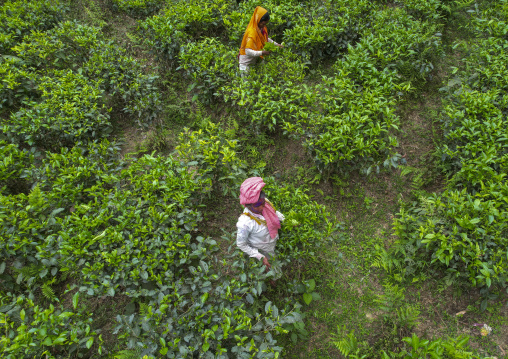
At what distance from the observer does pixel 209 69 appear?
6129mm

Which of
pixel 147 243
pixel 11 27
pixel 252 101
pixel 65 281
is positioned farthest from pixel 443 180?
pixel 11 27

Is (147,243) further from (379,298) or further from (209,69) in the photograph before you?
(209,69)

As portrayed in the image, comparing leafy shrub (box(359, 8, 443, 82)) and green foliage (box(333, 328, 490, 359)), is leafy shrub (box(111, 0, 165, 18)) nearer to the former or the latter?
leafy shrub (box(359, 8, 443, 82))

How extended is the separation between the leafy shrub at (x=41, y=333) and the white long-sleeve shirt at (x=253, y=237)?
2041 millimetres

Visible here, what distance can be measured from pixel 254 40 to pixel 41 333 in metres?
5.65

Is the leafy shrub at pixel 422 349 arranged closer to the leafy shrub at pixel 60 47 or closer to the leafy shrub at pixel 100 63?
the leafy shrub at pixel 100 63

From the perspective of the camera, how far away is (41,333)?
11.3ft

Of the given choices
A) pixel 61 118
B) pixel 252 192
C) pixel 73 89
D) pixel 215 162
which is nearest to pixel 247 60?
pixel 215 162

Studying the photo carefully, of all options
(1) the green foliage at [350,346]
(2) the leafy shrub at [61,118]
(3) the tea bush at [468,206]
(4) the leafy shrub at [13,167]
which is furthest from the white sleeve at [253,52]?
(1) the green foliage at [350,346]

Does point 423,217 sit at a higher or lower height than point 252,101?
lower

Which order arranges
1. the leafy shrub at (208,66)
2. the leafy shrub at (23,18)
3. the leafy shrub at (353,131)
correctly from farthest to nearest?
the leafy shrub at (23,18) < the leafy shrub at (208,66) < the leafy shrub at (353,131)

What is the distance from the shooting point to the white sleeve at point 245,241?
12.3 ft

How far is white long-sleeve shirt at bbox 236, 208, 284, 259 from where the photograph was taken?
376cm

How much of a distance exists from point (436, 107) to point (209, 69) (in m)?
4.39
